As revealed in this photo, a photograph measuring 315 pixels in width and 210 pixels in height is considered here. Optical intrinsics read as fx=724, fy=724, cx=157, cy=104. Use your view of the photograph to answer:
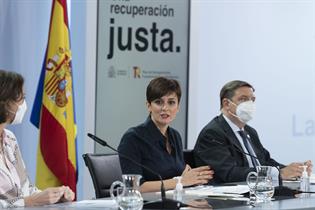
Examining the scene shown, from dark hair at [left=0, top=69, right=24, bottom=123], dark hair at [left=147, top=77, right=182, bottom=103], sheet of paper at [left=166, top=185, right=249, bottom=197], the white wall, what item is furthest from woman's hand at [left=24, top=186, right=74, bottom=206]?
the white wall

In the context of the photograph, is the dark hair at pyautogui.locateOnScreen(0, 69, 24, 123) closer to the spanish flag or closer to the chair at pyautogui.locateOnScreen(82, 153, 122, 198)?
the chair at pyautogui.locateOnScreen(82, 153, 122, 198)

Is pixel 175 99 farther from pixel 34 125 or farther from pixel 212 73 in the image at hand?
pixel 212 73

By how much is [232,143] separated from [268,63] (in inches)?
113

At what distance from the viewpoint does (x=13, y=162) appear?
11.4ft

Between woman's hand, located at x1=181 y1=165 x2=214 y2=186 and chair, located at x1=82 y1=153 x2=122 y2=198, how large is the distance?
1.19ft

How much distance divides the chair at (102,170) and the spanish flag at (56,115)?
1.08m

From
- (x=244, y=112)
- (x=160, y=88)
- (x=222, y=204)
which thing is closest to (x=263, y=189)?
(x=222, y=204)

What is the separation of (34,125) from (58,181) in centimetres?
46

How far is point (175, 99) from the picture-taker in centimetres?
409

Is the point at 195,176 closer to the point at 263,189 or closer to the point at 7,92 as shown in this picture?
the point at 263,189

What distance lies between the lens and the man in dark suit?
4289 mm

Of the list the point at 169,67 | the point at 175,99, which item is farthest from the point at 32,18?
the point at 175,99

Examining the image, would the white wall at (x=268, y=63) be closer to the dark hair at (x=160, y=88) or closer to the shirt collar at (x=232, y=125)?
the shirt collar at (x=232, y=125)

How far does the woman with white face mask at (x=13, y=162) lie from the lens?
3.18 m
